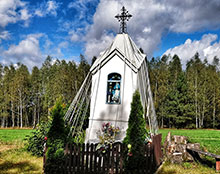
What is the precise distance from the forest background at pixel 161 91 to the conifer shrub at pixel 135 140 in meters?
22.9

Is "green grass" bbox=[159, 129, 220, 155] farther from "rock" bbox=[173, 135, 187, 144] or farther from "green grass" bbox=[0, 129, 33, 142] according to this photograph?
"green grass" bbox=[0, 129, 33, 142]

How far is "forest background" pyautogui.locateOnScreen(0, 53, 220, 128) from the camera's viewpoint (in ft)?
101

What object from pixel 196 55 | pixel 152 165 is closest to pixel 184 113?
pixel 196 55

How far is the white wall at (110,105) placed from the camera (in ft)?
28.8

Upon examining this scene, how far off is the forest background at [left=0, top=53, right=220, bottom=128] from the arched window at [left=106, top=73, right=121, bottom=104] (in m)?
19.8

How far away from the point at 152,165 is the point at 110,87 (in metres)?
4.21

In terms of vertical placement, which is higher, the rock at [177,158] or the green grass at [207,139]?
the rock at [177,158]

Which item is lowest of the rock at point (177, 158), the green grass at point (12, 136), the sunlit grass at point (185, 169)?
the green grass at point (12, 136)

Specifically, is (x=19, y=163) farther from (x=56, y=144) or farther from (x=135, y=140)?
(x=135, y=140)

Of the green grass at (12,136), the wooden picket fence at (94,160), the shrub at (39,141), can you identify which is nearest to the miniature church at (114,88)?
the shrub at (39,141)

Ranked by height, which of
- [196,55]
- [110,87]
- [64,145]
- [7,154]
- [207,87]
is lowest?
[7,154]

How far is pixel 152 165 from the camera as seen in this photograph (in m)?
6.37

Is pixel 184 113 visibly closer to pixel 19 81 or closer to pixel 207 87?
pixel 207 87

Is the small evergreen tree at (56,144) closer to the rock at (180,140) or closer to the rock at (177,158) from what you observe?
the rock at (177,158)
